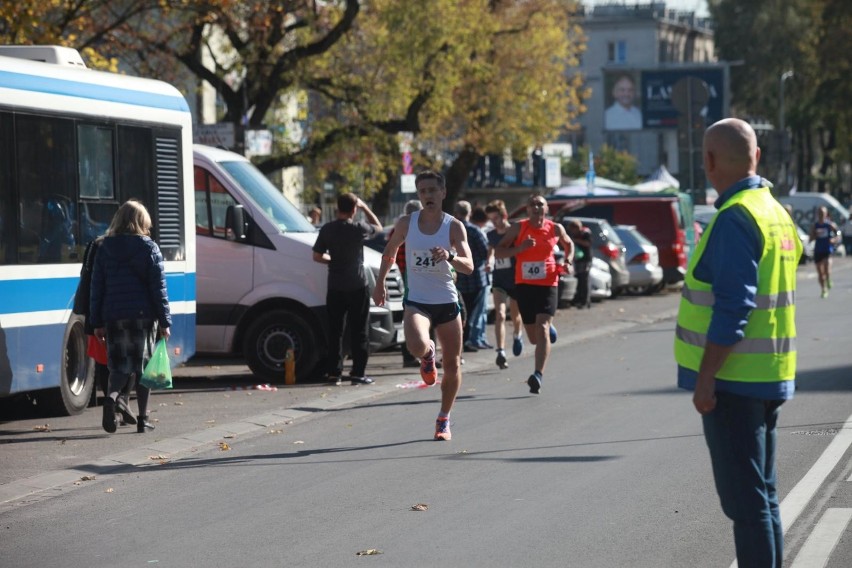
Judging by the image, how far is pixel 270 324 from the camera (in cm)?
1605

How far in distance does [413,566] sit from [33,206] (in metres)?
6.67

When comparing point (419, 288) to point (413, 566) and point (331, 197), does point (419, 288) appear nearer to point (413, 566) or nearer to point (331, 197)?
point (413, 566)

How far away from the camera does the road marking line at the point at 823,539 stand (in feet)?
22.3

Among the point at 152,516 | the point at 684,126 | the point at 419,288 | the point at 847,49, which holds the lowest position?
the point at 152,516

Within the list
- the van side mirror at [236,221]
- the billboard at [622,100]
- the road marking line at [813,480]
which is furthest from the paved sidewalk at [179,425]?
the billboard at [622,100]

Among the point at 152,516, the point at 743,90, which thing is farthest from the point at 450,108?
the point at 743,90

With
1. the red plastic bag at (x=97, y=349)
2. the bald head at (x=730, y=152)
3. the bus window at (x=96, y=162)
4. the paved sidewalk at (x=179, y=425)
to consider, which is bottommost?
the paved sidewalk at (x=179, y=425)

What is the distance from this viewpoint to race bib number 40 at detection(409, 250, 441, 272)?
11.2 meters

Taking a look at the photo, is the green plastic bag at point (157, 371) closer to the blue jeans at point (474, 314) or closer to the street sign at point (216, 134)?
the blue jeans at point (474, 314)

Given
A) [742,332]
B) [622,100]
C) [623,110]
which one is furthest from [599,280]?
[622,100]

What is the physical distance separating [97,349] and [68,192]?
1.56 m

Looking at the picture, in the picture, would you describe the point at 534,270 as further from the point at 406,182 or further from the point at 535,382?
the point at 406,182

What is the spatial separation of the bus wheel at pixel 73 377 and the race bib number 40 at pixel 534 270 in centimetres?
392

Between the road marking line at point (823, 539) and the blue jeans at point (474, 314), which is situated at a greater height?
the blue jeans at point (474, 314)
